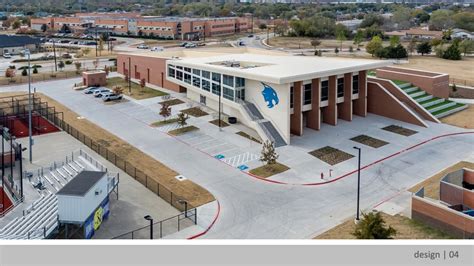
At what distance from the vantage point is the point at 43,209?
27.4 meters

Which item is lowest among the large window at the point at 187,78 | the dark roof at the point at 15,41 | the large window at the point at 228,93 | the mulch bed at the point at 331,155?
the mulch bed at the point at 331,155

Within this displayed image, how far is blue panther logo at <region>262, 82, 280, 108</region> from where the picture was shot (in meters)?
45.4

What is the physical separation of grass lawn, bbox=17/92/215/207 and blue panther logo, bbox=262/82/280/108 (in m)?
12.8

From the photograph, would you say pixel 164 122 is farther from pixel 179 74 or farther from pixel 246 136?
pixel 179 74

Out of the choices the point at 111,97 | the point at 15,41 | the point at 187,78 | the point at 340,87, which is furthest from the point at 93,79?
the point at 15,41

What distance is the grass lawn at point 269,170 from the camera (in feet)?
120

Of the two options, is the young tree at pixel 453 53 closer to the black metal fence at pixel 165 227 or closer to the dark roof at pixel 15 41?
the black metal fence at pixel 165 227

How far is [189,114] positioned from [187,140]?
30.7 feet

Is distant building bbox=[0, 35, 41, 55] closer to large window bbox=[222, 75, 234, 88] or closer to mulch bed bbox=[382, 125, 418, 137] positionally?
large window bbox=[222, 75, 234, 88]

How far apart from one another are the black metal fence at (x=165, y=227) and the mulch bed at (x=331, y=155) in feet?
47.4

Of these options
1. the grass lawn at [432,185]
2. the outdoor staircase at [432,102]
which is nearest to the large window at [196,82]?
the outdoor staircase at [432,102]

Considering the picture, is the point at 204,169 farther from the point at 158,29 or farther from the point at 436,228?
the point at 158,29

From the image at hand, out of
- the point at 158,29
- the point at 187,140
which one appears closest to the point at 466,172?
the point at 187,140

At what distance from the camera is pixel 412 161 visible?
4016 cm
